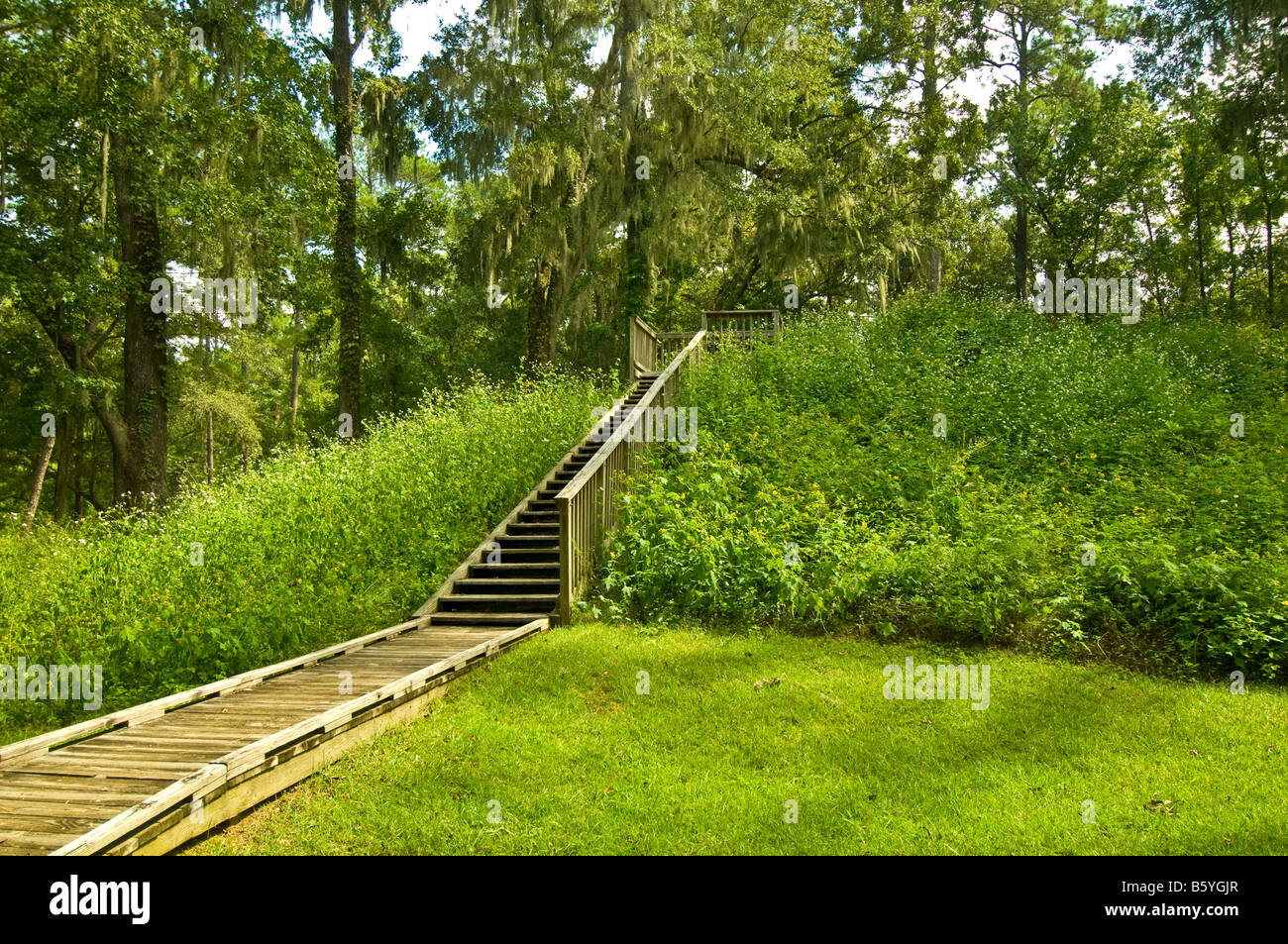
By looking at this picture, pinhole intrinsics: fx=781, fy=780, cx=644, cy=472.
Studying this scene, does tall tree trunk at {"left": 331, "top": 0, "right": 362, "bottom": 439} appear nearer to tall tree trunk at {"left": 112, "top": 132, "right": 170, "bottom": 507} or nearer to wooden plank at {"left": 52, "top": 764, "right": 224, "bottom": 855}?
tall tree trunk at {"left": 112, "top": 132, "right": 170, "bottom": 507}

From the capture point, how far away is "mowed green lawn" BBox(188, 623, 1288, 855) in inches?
163

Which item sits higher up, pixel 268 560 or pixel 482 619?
pixel 268 560

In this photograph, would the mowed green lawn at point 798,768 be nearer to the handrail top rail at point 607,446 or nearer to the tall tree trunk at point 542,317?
the handrail top rail at point 607,446

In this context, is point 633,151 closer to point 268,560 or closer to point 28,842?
point 268,560

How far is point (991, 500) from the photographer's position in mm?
9086

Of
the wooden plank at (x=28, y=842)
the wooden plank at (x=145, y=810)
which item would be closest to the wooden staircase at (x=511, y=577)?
the wooden plank at (x=145, y=810)

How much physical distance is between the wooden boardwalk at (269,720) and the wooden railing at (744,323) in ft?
25.7

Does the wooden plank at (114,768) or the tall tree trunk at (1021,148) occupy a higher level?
the tall tree trunk at (1021,148)

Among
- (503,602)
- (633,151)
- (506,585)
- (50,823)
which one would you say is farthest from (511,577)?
(633,151)

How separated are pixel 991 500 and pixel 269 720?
7717 millimetres

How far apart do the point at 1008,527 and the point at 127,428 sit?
1535 centimetres

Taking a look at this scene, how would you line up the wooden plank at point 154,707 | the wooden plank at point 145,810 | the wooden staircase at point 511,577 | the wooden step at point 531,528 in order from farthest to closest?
the wooden step at point 531,528 < the wooden staircase at point 511,577 < the wooden plank at point 154,707 < the wooden plank at point 145,810

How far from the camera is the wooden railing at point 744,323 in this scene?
16953 millimetres
